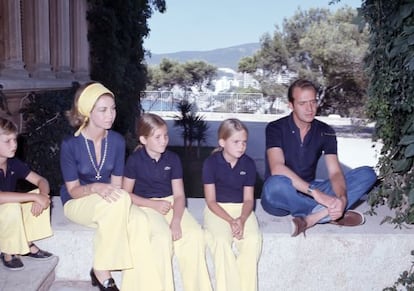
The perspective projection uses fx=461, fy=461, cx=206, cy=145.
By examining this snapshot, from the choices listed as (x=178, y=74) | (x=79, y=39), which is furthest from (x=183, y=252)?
(x=178, y=74)

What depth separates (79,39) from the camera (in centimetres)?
1077

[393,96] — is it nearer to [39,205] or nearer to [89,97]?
[89,97]

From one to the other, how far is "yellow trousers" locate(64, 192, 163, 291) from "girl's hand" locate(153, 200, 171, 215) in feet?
0.54

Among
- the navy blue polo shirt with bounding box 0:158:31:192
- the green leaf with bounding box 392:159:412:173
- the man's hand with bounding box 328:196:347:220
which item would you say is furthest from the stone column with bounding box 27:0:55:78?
the green leaf with bounding box 392:159:412:173

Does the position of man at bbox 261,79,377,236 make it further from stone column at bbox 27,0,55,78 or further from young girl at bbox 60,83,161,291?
stone column at bbox 27,0,55,78

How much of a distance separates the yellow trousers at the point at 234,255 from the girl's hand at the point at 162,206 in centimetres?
27

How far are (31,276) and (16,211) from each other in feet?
1.23

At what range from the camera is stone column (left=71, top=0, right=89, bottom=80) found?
1059 centimetres

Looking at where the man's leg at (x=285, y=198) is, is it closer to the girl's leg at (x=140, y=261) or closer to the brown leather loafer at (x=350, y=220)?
the brown leather loafer at (x=350, y=220)

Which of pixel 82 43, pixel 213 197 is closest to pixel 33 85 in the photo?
pixel 82 43

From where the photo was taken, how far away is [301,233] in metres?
2.88

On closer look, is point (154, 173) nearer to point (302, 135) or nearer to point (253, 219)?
point (253, 219)

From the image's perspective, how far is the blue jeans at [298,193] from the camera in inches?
116

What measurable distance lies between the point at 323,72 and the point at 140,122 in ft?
86.0
